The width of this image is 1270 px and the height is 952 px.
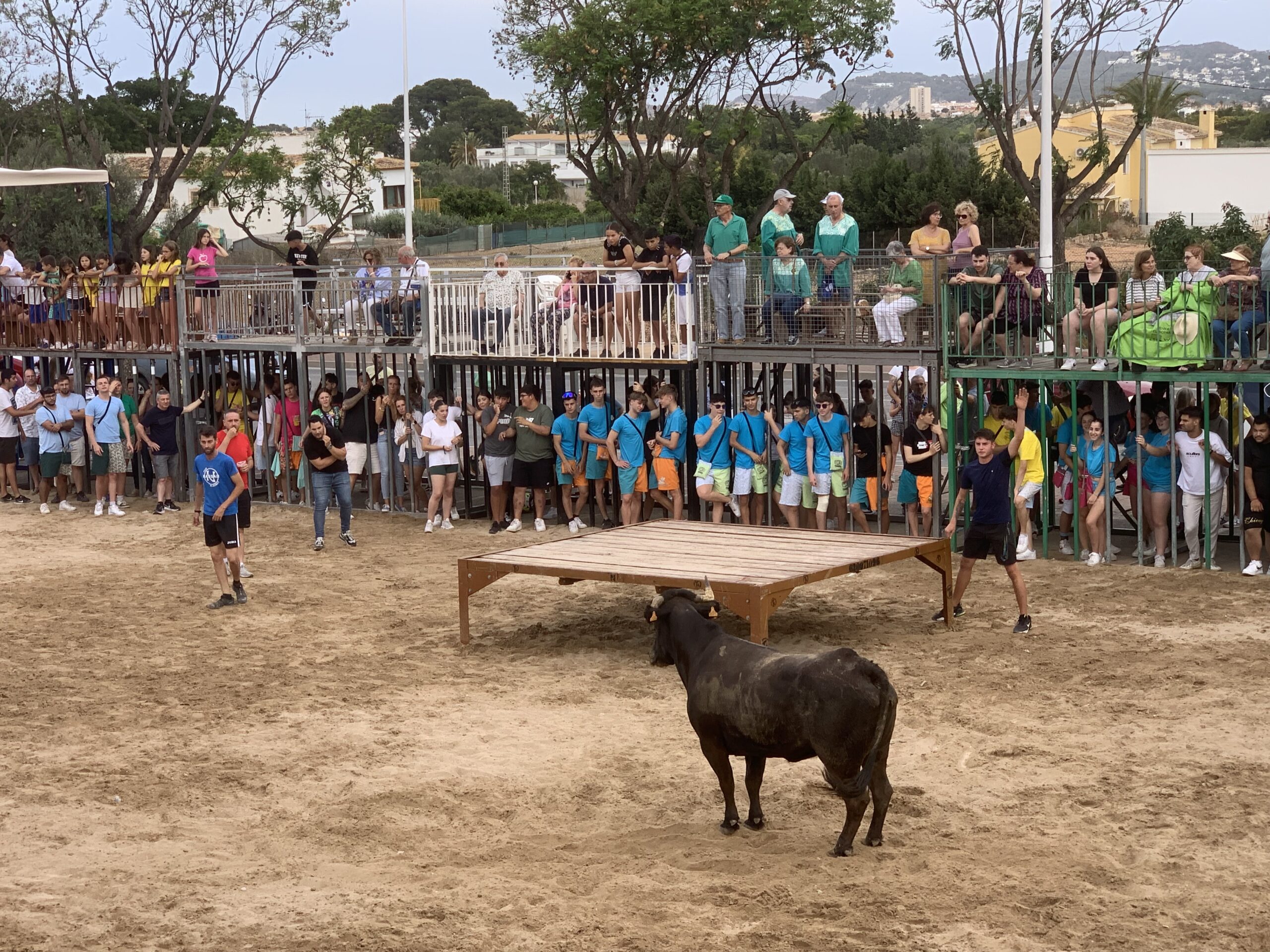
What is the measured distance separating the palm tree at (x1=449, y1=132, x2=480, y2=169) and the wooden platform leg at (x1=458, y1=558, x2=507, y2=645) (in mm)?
93152

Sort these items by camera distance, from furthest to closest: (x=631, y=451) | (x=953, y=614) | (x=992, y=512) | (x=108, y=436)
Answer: (x=108, y=436), (x=631, y=451), (x=953, y=614), (x=992, y=512)

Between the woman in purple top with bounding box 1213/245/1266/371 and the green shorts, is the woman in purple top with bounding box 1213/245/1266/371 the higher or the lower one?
the higher one

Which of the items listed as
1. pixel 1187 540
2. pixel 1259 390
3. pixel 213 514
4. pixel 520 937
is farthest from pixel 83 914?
pixel 1259 390

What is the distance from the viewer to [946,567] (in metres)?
13.9

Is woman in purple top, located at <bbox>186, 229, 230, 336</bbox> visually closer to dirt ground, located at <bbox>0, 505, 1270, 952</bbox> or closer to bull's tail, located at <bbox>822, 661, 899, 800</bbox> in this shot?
dirt ground, located at <bbox>0, 505, 1270, 952</bbox>


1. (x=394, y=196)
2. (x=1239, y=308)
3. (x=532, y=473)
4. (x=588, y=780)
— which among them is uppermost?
(x=394, y=196)

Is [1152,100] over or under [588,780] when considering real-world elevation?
over

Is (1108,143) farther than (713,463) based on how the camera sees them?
Yes

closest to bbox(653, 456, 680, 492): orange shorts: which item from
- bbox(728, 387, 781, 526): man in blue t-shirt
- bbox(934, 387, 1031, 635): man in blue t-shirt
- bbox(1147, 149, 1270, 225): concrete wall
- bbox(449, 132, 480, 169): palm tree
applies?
bbox(728, 387, 781, 526): man in blue t-shirt

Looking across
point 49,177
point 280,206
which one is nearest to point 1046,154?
point 49,177

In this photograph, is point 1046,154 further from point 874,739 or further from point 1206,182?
point 1206,182

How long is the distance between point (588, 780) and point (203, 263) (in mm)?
15426

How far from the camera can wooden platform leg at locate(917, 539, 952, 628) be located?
13.8 meters

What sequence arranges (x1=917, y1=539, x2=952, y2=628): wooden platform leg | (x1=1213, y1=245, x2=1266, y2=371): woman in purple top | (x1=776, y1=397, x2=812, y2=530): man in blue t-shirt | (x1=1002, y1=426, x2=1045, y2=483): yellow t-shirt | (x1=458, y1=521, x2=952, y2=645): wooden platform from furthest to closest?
1. (x1=776, y1=397, x2=812, y2=530): man in blue t-shirt
2. (x1=1002, y1=426, x2=1045, y2=483): yellow t-shirt
3. (x1=1213, y1=245, x2=1266, y2=371): woman in purple top
4. (x1=917, y1=539, x2=952, y2=628): wooden platform leg
5. (x1=458, y1=521, x2=952, y2=645): wooden platform
